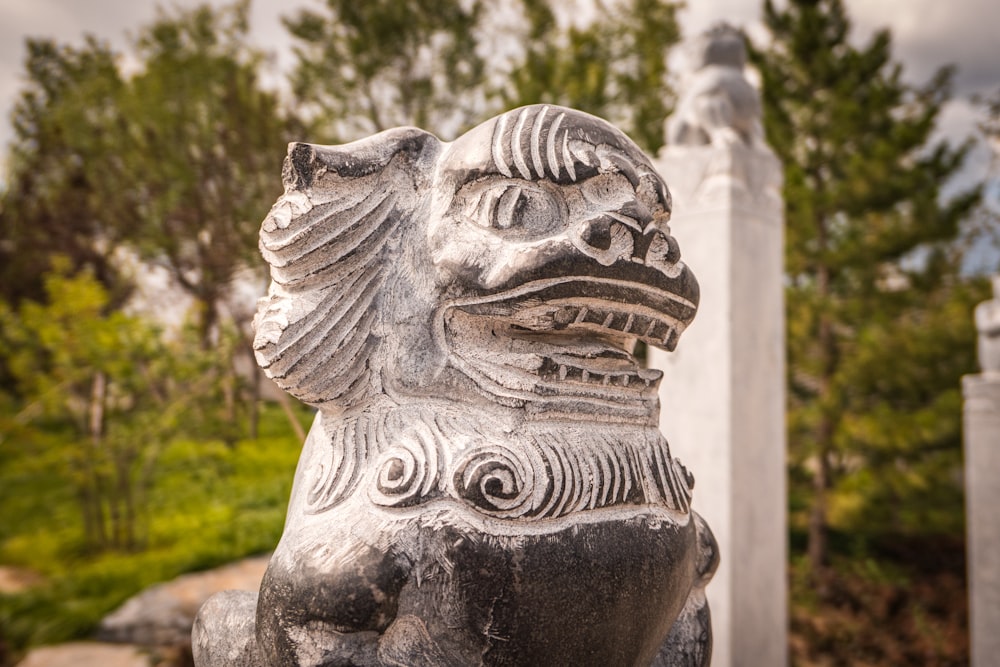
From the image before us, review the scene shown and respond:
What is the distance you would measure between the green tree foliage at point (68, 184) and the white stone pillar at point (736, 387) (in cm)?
758

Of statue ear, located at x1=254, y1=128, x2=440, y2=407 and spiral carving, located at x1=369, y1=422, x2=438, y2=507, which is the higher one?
statue ear, located at x1=254, y1=128, x2=440, y2=407

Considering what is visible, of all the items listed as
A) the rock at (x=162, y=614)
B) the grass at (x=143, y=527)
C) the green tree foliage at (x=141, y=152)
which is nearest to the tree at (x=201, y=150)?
the green tree foliage at (x=141, y=152)

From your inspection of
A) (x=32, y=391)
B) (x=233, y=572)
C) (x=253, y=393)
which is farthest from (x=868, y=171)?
(x=32, y=391)

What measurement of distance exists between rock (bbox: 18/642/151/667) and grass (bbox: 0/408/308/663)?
0.12 m

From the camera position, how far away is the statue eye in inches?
53.9

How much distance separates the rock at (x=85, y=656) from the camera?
4611 millimetres

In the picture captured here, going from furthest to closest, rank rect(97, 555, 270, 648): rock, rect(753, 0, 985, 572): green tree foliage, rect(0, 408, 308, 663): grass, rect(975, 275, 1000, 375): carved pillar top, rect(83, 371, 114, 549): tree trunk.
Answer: rect(753, 0, 985, 572): green tree foliage, rect(83, 371, 114, 549): tree trunk, rect(975, 275, 1000, 375): carved pillar top, rect(0, 408, 308, 663): grass, rect(97, 555, 270, 648): rock

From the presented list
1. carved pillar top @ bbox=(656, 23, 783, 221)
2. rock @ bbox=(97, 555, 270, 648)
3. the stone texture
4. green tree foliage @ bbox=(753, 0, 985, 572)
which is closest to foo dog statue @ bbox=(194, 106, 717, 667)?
the stone texture

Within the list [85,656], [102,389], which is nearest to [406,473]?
[85,656]

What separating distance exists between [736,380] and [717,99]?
1725 millimetres

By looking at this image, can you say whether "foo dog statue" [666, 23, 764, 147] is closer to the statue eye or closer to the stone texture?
the stone texture

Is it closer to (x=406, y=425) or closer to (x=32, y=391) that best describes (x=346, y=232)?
(x=406, y=425)

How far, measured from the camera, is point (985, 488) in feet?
17.6

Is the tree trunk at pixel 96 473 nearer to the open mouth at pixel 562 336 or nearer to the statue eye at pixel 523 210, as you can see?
the open mouth at pixel 562 336
